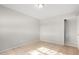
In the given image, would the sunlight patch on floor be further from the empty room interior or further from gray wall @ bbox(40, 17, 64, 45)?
gray wall @ bbox(40, 17, 64, 45)

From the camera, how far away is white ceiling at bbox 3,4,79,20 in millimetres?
1526

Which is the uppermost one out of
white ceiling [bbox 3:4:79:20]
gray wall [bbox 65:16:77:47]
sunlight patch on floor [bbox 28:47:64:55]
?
white ceiling [bbox 3:4:79:20]

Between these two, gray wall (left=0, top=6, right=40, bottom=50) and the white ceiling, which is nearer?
the white ceiling

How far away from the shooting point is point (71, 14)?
165 centimetres

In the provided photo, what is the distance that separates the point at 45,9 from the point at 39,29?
1.50 feet

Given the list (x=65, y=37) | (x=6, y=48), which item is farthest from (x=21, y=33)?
(x=65, y=37)

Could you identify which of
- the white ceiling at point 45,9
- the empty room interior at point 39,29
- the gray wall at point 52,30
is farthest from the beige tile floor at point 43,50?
the white ceiling at point 45,9

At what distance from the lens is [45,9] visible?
160 centimetres

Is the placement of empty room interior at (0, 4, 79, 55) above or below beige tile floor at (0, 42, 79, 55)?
above

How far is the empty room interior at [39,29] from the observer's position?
63.2 inches

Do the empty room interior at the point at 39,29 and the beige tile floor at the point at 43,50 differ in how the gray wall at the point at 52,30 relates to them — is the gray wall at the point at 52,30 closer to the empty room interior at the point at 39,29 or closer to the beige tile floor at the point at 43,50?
the empty room interior at the point at 39,29

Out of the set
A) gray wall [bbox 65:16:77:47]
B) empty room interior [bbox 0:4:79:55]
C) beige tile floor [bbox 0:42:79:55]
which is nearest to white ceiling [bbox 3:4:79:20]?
empty room interior [bbox 0:4:79:55]

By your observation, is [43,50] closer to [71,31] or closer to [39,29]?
[39,29]
